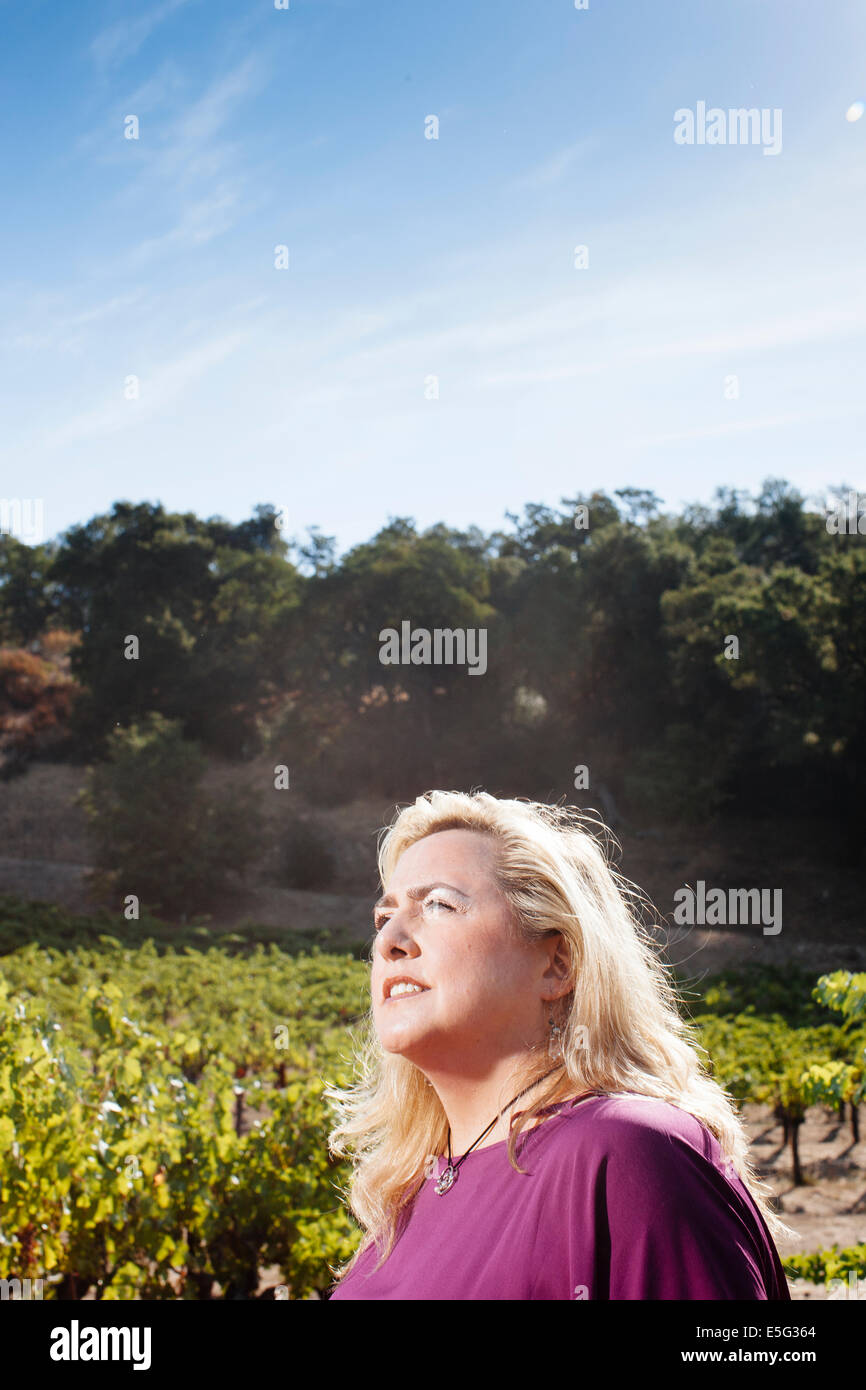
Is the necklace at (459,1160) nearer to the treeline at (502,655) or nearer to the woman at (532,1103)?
the woman at (532,1103)

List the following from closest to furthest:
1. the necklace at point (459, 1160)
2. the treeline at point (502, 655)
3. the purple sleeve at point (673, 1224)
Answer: the purple sleeve at point (673, 1224)
the necklace at point (459, 1160)
the treeline at point (502, 655)

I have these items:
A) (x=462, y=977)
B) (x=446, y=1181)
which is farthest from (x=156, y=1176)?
(x=462, y=977)

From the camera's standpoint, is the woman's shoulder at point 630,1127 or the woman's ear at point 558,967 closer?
the woman's shoulder at point 630,1127

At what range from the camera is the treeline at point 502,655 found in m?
22.2

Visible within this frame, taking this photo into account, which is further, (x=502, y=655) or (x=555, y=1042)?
(x=502, y=655)

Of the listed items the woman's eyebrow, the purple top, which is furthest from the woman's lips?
the purple top

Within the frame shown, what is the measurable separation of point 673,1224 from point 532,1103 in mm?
338

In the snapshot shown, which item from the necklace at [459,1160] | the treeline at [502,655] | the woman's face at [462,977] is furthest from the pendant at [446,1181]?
the treeline at [502,655]

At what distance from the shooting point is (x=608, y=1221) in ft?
3.85

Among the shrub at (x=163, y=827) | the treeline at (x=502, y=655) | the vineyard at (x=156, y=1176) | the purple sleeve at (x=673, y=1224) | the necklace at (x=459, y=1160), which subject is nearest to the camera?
the purple sleeve at (x=673, y=1224)

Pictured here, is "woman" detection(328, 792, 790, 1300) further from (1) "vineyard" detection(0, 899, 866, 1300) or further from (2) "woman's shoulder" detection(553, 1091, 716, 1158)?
(1) "vineyard" detection(0, 899, 866, 1300)

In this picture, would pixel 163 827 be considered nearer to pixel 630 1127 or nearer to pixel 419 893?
pixel 419 893

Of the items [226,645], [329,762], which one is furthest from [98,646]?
[329,762]
